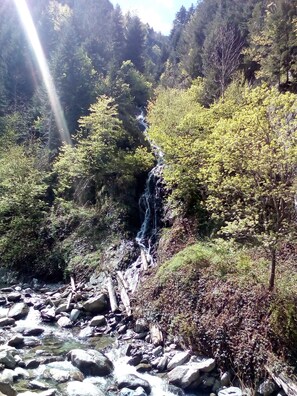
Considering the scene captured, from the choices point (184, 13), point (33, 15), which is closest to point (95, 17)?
point (33, 15)

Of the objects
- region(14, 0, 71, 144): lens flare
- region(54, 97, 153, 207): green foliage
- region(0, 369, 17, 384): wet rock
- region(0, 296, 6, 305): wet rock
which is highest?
region(14, 0, 71, 144): lens flare

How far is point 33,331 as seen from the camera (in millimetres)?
10906

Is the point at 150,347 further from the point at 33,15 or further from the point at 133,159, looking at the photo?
the point at 33,15

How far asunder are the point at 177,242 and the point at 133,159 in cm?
798

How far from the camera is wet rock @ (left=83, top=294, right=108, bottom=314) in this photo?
12.2 metres

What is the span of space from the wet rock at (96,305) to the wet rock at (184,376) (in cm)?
461

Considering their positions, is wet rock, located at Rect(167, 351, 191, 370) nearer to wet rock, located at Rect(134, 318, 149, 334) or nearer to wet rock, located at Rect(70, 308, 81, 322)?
wet rock, located at Rect(134, 318, 149, 334)

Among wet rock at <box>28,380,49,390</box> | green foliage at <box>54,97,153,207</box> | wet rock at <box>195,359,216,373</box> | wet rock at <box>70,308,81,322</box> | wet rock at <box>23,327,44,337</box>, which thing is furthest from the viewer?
green foliage at <box>54,97,153,207</box>

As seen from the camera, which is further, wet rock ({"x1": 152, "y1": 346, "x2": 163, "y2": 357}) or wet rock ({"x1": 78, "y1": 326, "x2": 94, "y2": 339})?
wet rock ({"x1": 78, "y1": 326, "x2": 94, "y2": 339})

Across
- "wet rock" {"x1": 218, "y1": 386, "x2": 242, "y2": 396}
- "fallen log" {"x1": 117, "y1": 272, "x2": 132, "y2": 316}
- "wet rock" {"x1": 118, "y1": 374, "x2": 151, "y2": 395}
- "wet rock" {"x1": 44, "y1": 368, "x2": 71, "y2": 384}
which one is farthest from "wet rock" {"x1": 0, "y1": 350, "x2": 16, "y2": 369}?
"wet rock" {"x1": 218, "y1": 386, "x2": 242, "y2": 396}

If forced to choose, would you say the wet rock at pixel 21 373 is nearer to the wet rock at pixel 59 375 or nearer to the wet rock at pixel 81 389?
the wet rock at pixel 59 375

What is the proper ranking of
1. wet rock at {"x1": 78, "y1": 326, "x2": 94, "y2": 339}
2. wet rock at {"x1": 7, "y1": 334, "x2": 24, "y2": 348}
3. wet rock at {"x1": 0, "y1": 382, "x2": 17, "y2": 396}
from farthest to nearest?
wet rock at {"x1": 78, "y1": 326, "x2": 94, "y2": 339}, wet rock at {"x1": 7, "y1": 334, "x2": 24, "y2": 348}, wet rock at {"x1": 0, "y1": 382, "x2": 17, "y2": 396}

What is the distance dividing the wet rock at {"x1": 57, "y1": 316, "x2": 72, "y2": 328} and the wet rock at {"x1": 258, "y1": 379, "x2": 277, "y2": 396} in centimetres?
663

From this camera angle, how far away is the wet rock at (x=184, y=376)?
7.89m
